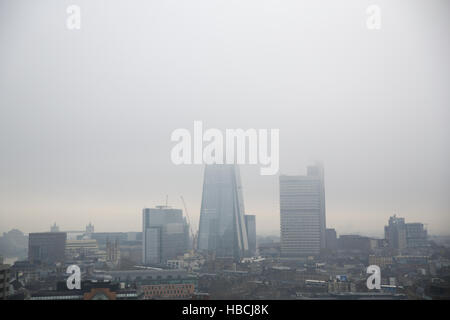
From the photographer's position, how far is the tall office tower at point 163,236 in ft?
36.7

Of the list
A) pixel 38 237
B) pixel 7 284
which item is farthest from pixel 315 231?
pixel 7 284

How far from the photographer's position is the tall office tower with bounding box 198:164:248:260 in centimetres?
1141

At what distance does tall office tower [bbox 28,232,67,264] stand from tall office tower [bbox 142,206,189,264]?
205 cm

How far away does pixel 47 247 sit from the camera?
9.58 meters

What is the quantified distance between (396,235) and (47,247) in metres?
7.83

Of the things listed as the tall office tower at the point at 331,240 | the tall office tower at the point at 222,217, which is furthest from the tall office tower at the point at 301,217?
the tall office tower at the point at 222,217

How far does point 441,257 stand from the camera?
8.25m

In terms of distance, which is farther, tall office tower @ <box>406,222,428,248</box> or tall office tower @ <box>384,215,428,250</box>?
tall office tower @ <box>384,215,428,250</box>

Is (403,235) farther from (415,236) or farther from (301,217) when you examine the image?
(301,217)

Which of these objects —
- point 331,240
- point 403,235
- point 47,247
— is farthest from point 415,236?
point 47,247

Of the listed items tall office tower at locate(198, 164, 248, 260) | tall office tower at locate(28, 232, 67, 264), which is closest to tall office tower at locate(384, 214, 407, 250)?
Result: tall office tower at locate(198, 164, 248, 260)

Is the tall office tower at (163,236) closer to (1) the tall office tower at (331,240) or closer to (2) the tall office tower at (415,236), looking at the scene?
(1) the tall office tower at (331,240)

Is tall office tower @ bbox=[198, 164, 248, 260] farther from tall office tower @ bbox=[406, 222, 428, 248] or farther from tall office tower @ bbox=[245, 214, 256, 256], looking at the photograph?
tall office tower @ bbox=[406, 222, 428, 248]
